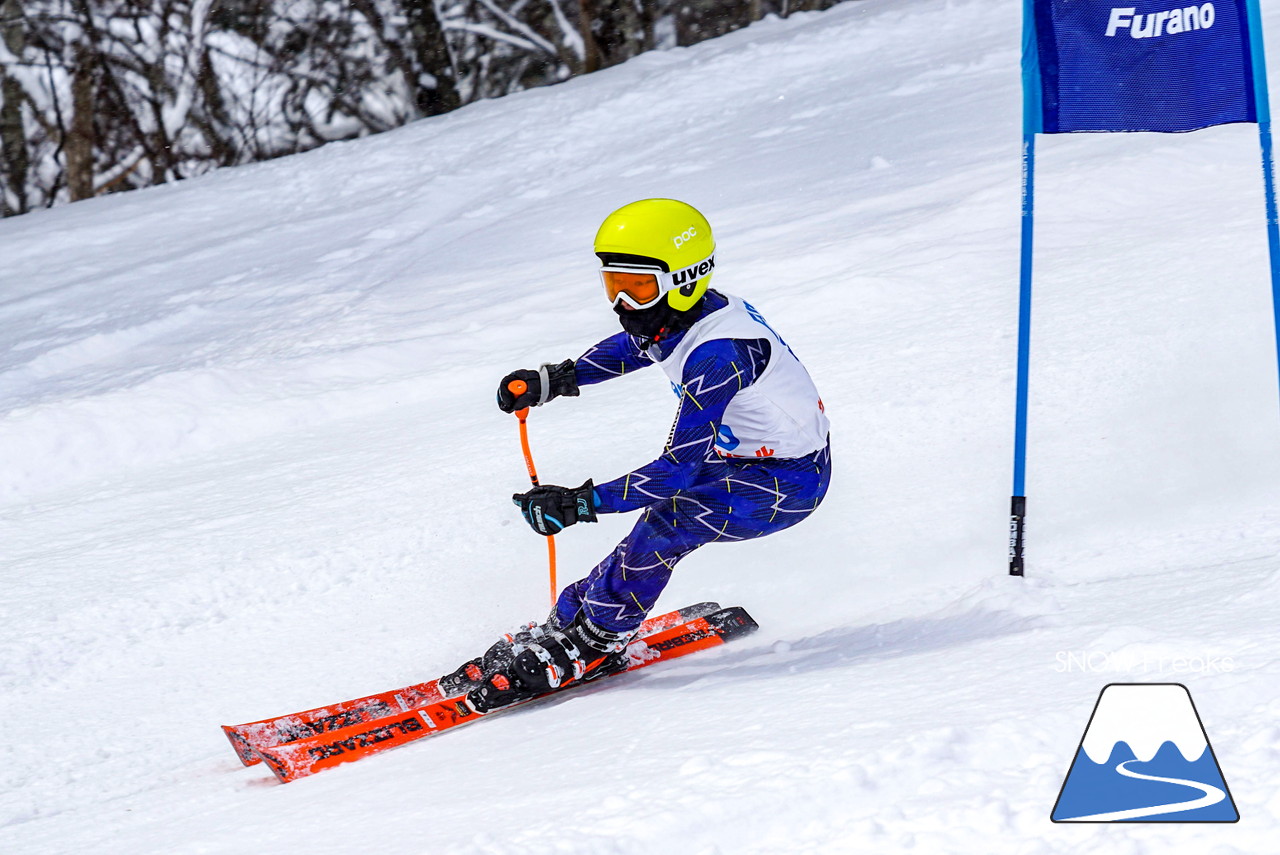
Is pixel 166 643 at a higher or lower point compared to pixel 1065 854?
lower

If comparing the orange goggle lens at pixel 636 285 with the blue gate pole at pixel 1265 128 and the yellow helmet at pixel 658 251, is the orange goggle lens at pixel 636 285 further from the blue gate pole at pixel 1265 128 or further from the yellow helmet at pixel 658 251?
the blue gate pole at pixel 1265 128

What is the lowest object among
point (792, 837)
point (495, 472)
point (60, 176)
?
point (495, 472)

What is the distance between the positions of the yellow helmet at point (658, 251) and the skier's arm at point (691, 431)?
205 millimetres

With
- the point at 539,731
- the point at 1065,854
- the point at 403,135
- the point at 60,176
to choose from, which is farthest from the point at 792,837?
the point at 60,176

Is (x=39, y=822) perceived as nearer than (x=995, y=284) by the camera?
Yes

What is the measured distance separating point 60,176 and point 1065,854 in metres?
17.2

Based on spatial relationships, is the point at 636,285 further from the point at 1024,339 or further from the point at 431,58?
the point at 431,58

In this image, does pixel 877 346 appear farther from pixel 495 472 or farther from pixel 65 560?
pixel 65 560

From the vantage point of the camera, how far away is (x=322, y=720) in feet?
11.4

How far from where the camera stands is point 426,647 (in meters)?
4.19
